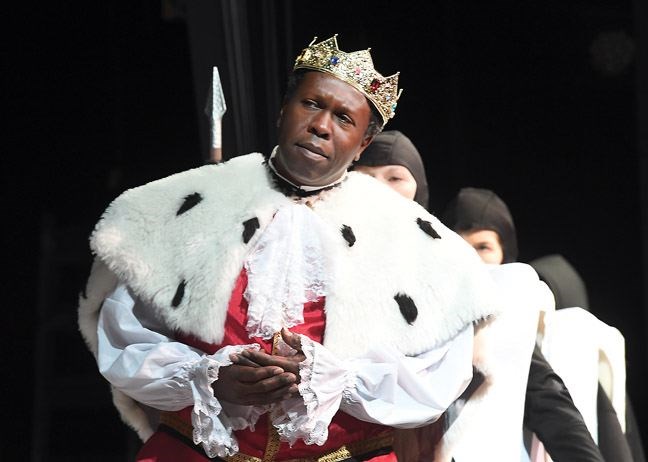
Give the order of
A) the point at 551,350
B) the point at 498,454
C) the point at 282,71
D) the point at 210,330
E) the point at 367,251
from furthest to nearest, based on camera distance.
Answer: the point at 282,71 → the point at 551,350 → the point at 498,454 → the point at 367,251 → the point at 210,330

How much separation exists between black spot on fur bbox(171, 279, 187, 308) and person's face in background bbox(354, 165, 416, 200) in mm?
1081

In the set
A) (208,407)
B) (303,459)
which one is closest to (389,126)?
(303,459)

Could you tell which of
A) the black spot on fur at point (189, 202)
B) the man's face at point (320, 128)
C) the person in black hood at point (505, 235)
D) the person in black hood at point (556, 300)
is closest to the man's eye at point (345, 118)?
the man's face at point (320, 128)

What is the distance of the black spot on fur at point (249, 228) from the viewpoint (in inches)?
125

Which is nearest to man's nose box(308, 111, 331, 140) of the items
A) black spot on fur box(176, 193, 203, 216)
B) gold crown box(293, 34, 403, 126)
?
gold crown box(293, 34, 403, 126)

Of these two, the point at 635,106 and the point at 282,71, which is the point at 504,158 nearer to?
the point at 635,106

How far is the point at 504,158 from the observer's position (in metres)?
5.36

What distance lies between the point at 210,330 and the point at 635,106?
294 cm

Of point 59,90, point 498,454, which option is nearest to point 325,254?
point 498,454

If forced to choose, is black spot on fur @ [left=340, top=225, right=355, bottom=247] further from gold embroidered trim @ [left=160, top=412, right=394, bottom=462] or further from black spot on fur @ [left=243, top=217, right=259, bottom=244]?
gold embroidered trim @ [left=160, top=412, right=394, bottom=462]

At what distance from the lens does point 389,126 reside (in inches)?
198

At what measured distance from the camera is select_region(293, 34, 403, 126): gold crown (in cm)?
328

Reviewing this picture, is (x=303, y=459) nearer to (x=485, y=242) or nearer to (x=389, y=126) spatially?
(x=485, y=242)

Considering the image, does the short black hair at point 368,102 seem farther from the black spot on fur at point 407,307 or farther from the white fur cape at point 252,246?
the black spot on fur at point 407,307
